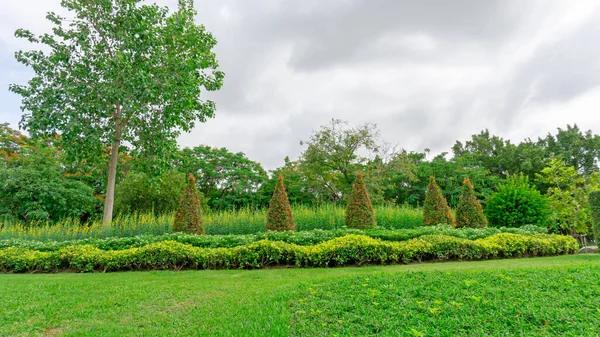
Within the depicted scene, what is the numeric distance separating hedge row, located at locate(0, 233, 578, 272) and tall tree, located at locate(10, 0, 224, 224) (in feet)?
12.8

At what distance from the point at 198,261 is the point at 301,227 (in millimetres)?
4394

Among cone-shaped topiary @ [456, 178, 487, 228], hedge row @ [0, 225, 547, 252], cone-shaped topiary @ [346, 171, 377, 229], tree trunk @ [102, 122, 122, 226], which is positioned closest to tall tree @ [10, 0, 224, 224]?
tree trunk @ [102, 122, 122, 226]

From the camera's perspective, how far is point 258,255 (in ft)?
21.9

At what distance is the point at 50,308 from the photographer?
169 inches

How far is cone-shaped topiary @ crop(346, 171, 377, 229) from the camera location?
9.59 metres

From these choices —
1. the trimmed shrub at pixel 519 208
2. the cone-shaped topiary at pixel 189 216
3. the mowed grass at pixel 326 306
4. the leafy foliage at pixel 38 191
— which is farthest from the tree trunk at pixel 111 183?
the trimmed shrub at pixel 519 208

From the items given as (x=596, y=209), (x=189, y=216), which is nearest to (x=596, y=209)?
(x=596, y=209)

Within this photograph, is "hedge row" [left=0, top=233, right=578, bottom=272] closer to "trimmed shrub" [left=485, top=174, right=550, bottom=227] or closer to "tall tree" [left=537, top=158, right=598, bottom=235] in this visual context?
"tall tree" [left=537, top=158, right=598, bottom=235]

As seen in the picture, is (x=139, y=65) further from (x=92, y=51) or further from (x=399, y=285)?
(x=399, y=285)

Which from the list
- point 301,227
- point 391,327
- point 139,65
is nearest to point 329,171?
point 301,227

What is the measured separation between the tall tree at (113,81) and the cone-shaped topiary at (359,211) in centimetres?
681

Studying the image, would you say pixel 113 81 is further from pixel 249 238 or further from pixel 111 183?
pixel 249 238

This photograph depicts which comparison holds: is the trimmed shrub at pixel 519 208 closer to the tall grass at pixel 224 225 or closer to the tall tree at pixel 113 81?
the tall grass at pixel 224 225

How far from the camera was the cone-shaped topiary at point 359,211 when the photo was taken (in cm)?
959
